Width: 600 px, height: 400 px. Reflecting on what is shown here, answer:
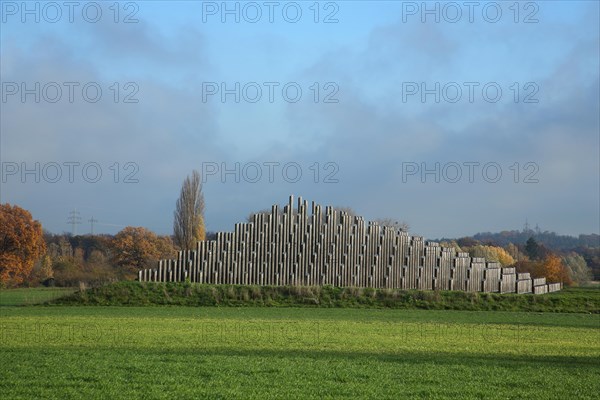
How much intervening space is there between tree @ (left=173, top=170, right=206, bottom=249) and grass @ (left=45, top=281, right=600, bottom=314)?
1347 centimetres

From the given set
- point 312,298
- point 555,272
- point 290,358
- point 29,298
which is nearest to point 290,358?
point 290,358

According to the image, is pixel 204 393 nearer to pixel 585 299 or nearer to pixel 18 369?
pixel 18 369

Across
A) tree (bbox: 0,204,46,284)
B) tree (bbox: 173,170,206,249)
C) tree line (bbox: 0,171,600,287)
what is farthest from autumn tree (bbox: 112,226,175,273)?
tree (bbox: 173,170,206,249)

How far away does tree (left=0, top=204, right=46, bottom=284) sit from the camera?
7006cm

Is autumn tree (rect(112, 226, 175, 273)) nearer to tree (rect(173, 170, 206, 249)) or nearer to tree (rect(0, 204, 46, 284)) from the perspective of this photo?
tree (rect(0, 204, 46, 284))

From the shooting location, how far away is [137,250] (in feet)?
290

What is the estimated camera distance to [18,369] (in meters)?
13.7

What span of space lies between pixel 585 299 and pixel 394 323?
18.3m

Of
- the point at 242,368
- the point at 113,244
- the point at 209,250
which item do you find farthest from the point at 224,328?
the point at 113,244

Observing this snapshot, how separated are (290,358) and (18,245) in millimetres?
60102

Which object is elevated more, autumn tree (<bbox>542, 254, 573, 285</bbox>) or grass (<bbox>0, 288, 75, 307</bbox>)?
autumn tree (<bbox>542, 254, 573, 285</bbox>)

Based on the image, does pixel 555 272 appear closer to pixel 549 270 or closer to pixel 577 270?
pixel 549 270

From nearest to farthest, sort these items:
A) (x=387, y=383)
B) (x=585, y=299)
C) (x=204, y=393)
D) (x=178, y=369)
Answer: (x=204, y=393) → (x=387, y=383) → (x=178, y=369) → (x=585, y=299)

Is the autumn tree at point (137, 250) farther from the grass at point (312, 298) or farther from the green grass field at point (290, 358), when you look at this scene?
the green grass field at point (290, 358)
